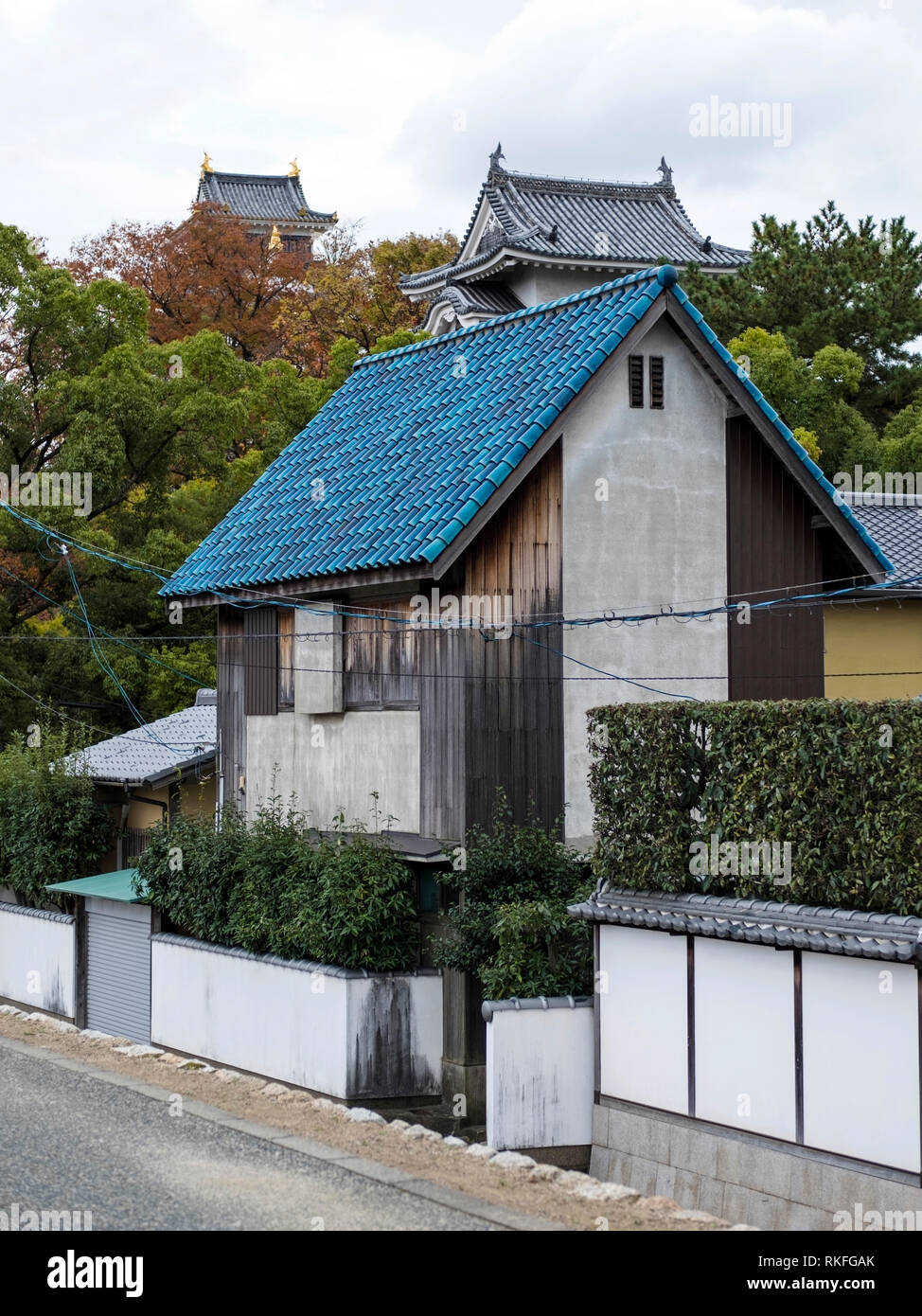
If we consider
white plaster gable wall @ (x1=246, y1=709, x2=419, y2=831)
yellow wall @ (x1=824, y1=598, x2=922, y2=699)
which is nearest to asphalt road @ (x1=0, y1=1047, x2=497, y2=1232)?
white plaster gable wall @ (x1=246, y1=709, x2=419, y2=831)

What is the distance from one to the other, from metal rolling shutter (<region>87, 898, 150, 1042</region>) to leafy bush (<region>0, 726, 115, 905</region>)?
1322mm

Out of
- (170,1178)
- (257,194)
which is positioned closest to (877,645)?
(170,1178)

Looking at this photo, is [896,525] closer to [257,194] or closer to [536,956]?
[536,956]

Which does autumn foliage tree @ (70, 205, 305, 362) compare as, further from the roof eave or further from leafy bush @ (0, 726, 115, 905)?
the roof eave

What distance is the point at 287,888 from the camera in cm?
1791

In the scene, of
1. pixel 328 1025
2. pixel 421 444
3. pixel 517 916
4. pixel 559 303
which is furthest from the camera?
pixel 559 303

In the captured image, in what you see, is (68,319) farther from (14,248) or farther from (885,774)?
(885,774)

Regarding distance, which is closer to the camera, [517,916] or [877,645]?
[517,916]

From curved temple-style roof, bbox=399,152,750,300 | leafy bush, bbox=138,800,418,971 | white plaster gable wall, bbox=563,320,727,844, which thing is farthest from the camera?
curved temple-style roof, bbox=399,152,750,300

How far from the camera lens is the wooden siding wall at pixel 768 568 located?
1867 cm

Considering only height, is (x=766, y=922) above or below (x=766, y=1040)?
above

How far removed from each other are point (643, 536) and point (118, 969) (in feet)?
33.8

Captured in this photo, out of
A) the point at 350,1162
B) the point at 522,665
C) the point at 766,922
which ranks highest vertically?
the point at 522,665

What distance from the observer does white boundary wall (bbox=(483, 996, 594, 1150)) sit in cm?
1456
